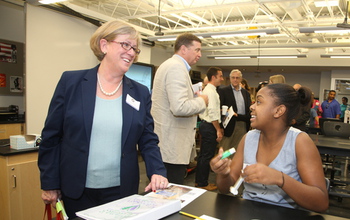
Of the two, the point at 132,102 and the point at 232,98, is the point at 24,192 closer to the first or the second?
the point at 132,102

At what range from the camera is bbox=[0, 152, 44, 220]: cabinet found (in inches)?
91.4

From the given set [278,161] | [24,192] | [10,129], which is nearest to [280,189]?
[278,161]

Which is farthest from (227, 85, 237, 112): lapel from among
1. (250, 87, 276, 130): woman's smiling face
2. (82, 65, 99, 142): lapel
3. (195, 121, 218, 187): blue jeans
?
(82, 65, 99, 142): lapel

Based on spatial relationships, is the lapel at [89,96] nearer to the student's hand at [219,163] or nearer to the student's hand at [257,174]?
the student's hand at [219,163]

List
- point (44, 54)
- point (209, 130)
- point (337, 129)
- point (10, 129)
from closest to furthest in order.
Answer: point (209, 130)
point (337, 129)
point (10, 129)
point (44, 54)

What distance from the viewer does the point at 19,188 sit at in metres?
2.39

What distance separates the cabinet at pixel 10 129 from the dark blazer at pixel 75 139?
3.93 metres

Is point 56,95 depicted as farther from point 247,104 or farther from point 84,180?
point 247,104

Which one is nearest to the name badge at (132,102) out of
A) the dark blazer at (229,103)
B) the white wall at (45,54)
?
the dark blazer at (229,103)

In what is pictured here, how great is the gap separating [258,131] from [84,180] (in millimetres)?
1012

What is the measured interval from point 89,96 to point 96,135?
8.0 inches

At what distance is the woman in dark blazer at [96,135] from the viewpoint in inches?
52.3

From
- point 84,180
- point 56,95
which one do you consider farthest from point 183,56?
point 84,180

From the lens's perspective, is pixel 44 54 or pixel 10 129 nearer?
pixel 10 129
